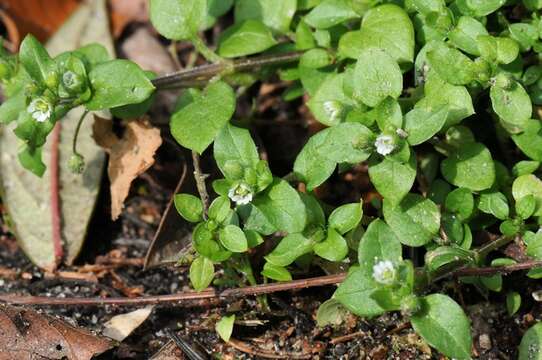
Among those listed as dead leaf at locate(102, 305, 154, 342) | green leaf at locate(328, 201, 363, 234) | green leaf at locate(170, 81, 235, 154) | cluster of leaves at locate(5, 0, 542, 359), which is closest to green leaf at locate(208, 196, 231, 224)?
cluster of leaves at locate(5, 0, 542, 359)

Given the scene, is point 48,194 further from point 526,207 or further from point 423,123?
point 526,207

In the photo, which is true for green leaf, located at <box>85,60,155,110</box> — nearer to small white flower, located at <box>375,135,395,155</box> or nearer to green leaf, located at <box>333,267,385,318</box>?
small white flower, located at <box>375,135,395,155</box>

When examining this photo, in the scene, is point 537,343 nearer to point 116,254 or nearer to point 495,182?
point 495,182

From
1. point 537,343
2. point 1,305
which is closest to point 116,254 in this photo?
point 1,305

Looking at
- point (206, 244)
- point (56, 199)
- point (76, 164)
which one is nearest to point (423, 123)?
point (206, 244)

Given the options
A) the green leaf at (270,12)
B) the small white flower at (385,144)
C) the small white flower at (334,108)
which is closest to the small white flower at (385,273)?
the small white flower at (385,144)
